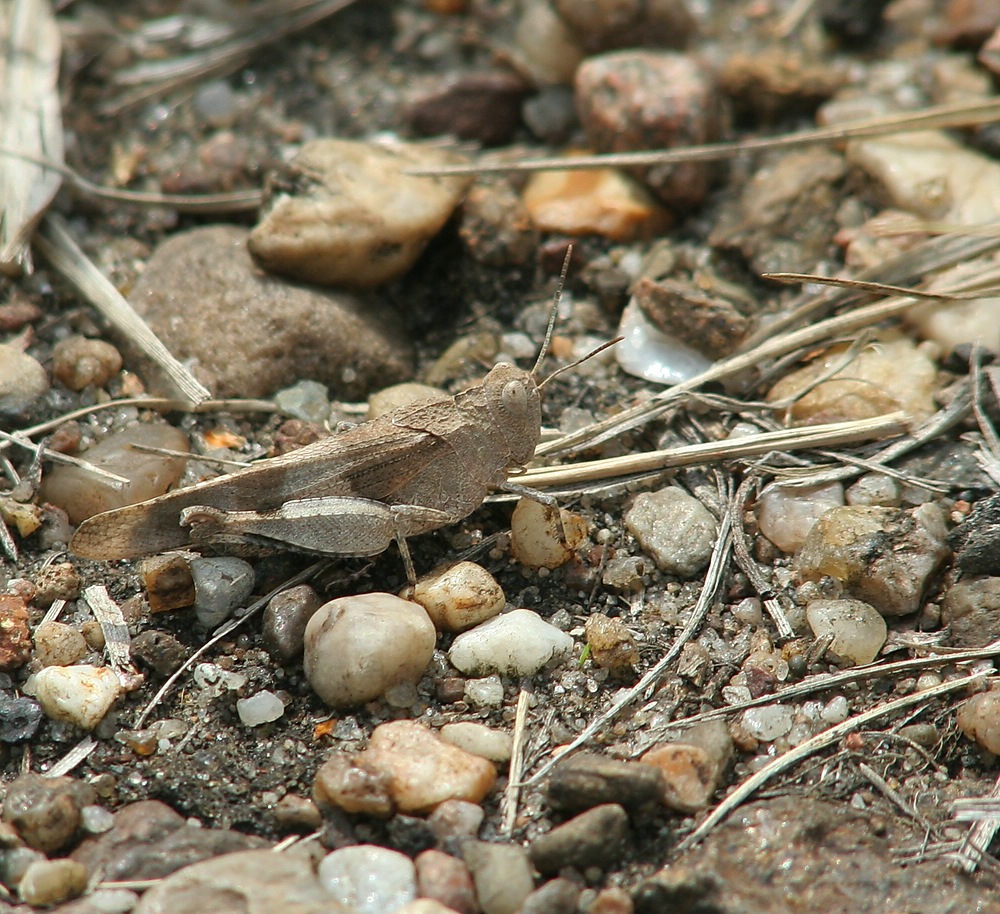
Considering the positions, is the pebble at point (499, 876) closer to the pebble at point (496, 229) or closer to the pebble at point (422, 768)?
the pebble at point (422, 768)

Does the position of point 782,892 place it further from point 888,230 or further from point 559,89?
point 559,89

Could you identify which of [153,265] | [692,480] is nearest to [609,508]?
[692,480]

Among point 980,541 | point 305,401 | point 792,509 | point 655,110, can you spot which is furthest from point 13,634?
point 655,110

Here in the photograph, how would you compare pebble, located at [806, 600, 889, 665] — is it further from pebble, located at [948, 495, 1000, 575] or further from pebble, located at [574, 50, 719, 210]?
pebble, located at [574, 50, 719, 210]

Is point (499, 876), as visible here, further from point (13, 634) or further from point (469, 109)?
point (469, 109)

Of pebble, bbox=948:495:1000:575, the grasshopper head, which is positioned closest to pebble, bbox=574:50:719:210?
the grasshopper head

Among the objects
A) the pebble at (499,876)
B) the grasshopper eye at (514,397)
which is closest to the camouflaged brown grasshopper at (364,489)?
the grasshopper eye at (514,397)
